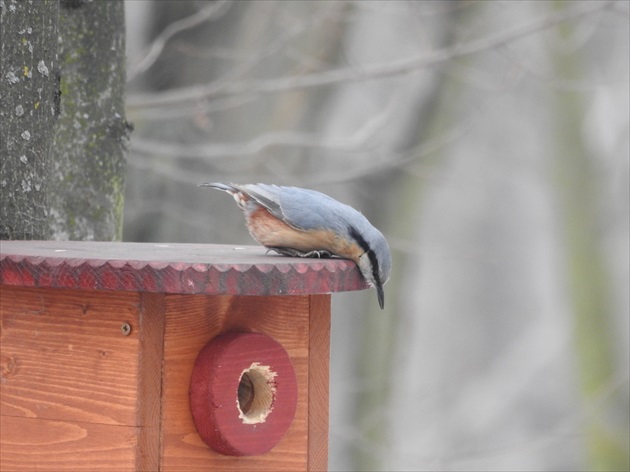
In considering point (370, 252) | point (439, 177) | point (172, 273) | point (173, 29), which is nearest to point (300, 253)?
point (370, 252)

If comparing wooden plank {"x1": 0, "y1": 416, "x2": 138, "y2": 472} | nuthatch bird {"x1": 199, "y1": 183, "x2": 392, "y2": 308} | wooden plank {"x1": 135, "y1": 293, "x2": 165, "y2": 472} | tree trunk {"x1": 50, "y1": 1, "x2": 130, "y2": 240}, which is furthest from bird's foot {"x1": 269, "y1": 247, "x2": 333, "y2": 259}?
tree trunk {"x1": 50, "y1": 1, "x2": 130, "y2": 240}

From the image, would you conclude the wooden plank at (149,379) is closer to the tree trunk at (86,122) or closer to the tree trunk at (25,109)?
the tree trunk at (25,109)

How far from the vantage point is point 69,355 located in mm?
2459

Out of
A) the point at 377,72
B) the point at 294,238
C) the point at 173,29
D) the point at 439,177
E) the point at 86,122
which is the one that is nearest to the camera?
the point at 294,238

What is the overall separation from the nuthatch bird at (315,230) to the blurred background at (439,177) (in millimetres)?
2751

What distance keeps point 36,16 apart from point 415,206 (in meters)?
4.57

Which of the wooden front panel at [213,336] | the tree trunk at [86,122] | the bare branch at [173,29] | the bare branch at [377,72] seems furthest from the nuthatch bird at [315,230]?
the bare branch at [173,29]

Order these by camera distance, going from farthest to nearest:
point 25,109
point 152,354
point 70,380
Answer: point 25,109, point 70,380, point 152,354

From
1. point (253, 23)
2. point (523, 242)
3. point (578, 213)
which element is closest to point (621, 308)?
point (578, 213)

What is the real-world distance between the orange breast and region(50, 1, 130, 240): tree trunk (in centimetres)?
112

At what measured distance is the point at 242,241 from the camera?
6641 mm

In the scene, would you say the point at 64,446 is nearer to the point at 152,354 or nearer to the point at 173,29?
the point at 152,354

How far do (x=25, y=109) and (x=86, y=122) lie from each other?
2.21 ft

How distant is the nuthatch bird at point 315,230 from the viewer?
2.48 meters
